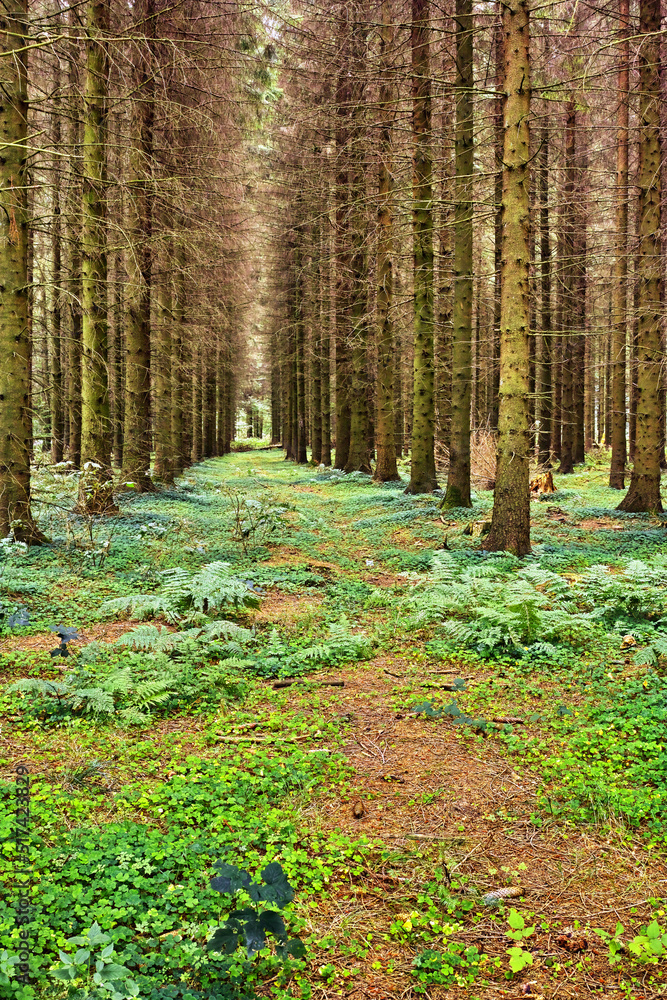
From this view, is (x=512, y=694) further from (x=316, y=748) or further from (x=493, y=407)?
(x=493, y=407)

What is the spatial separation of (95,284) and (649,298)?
33.4 ft

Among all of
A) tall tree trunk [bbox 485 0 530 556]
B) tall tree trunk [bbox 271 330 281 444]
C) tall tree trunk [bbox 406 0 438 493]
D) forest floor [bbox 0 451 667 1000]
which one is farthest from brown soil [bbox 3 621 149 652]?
tall tree trunk [bbox 271 330 281 444]

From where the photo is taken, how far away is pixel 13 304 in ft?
27.1

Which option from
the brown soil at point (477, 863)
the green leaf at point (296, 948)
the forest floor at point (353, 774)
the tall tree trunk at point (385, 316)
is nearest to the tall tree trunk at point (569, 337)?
the tall tree trunk at point (385, 316)

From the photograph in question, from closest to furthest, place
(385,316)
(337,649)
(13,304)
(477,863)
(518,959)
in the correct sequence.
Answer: (518,959)
(477,863)
(337,649)
(13,304)
(385,316)

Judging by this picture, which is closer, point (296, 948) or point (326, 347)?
point (296, 948)

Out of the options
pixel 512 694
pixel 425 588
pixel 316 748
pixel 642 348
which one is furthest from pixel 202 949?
pixel 642 348

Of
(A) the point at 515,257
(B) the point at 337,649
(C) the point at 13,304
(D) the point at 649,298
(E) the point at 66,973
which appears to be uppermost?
(D) the point at 649,298

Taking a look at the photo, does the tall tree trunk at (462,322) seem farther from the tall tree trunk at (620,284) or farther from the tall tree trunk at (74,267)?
the tall tree trunk at (74,267)

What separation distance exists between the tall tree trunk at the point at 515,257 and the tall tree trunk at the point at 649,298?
4849 mm

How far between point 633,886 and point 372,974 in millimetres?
1280

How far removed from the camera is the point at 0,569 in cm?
757

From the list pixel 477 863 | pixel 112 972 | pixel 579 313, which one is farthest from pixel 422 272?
pixel 112 972

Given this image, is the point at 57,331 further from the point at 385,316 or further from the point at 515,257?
the point at 515,257
